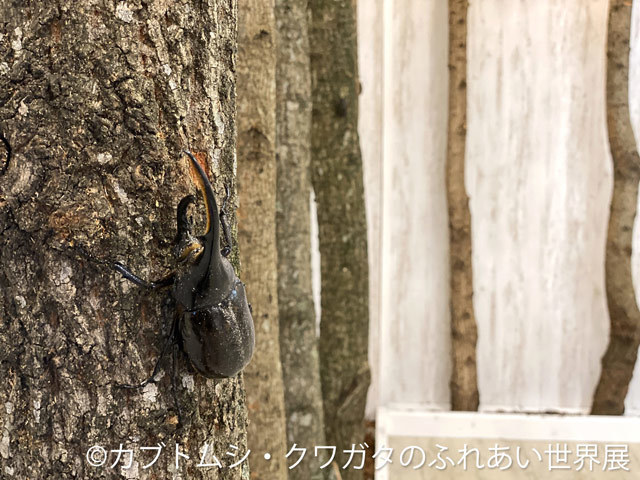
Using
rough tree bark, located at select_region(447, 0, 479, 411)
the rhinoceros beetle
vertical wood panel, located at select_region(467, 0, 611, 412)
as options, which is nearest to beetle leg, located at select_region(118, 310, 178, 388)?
the rhinoceros beetle

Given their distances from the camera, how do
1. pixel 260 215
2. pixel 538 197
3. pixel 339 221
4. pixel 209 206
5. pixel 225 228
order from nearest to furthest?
pixel 209 206, pixel 225 228, pixel 260 215, pixel 339 221, pixel 538 197

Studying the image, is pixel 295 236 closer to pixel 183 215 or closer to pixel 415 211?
pixel 183 215

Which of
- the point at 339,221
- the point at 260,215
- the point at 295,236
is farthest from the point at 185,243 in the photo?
the point at 339,221

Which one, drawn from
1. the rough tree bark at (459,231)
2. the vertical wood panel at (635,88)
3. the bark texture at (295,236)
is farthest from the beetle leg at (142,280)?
the vertical wood panel at (635,88)

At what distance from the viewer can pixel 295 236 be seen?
6.33ft

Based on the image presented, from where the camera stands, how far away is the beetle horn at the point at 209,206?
2.15 ft

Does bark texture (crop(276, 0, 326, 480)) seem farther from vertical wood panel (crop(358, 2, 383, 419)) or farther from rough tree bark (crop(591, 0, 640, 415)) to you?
rough tree bark (crop(591, 0, 640, 415))

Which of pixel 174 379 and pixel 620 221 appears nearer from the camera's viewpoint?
pixel 174 379

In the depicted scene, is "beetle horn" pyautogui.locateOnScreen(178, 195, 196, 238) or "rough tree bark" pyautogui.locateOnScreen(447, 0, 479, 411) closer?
"beetle horn" pyautogui.locateOnScreen(178, 195, 196, 238)

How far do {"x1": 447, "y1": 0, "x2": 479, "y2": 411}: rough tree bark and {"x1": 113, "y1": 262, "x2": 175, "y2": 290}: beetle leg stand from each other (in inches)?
115

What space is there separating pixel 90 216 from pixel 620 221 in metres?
3.33

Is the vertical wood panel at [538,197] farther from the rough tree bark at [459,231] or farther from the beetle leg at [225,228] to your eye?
the beetle leg at [225,228]

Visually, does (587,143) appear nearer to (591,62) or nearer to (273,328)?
(591,62)

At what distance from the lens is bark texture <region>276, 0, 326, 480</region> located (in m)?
1.90
